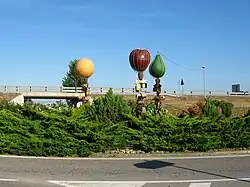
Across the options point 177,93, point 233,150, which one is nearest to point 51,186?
point 233,150

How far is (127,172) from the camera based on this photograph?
10.5 meters

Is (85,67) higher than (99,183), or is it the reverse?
(85,67)

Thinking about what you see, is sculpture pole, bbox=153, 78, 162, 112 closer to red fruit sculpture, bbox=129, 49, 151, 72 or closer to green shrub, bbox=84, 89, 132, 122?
red fruit sculpture, bbox=129, 49, 151, 72

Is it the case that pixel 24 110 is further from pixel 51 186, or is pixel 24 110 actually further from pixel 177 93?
pixel 177 93

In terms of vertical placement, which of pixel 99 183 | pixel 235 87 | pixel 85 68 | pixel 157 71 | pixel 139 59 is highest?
pixel 235 87

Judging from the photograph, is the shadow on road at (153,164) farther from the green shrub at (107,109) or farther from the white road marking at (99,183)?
the green shrub at (107,109)

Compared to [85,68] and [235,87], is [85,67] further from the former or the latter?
[235,87]

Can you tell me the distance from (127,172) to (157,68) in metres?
9.39

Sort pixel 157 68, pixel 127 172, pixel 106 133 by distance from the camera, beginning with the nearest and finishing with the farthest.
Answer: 1. pixel 127 172
2. pixel 106 133
3. pixel 157 68

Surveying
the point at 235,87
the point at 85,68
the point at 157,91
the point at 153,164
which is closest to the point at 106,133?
the point at 153,164

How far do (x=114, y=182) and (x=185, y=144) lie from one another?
482 cm

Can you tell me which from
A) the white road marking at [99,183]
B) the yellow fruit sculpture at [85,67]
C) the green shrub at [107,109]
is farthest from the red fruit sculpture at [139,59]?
the white road marking at [99,183]

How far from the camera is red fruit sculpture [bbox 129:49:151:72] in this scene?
1814 centimetres

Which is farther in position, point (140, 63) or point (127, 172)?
point (140, 63)
